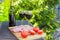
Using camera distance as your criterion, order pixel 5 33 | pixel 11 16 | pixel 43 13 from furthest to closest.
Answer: pixel 43 13
pixel 11 16
pixel 5 33

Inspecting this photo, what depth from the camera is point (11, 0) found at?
1.40 m

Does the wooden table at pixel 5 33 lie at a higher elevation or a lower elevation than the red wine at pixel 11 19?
lower

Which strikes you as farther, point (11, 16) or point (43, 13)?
point (43, 13)

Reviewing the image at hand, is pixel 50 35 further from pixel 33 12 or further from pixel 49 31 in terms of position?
pixel 33 12

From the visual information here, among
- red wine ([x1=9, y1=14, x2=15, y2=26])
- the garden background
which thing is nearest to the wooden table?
red wine ([x1=9, y1=14, x2=15, y2=26])

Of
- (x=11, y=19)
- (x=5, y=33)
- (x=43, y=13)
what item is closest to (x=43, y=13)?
(x=43, y=13)

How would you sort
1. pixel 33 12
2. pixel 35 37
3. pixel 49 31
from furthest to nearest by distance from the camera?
pixel 49 31 → pixel 33 12 → pixel 35 37

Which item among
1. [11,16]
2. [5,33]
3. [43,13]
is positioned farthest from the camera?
[43,13]

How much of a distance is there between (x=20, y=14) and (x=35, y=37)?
2.98 ft

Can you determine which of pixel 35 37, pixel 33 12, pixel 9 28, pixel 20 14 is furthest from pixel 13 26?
pixel 33 12

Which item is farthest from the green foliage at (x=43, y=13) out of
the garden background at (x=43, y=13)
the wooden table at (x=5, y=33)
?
the wooden table at (x=5, y=33)

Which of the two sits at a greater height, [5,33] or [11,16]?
[11,16]

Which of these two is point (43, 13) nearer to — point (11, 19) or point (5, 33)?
point (11, 19)

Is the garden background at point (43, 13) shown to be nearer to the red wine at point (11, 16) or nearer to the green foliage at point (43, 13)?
the green foliage at point (43, 13)
